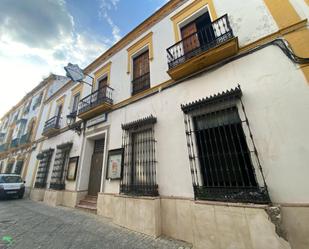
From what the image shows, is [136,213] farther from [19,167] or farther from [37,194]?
[19,167]

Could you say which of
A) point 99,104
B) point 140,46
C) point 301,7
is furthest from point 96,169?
point 301,7

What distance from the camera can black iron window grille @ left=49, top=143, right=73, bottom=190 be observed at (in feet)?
26.5

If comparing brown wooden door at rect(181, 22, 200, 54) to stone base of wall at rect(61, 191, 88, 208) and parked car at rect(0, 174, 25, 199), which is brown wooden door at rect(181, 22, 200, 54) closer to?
stone base of wall at rect(61, 191, 88, 208)

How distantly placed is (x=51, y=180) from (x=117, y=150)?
585 cm

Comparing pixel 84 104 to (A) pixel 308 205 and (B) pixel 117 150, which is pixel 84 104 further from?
(A) pixel 308 205

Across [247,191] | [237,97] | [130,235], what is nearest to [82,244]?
[130,235]

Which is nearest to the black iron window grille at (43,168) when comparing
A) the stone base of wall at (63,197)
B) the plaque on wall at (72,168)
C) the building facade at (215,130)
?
the stone base of wall at (63,197)

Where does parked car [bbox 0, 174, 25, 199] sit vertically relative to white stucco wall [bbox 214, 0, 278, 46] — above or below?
below

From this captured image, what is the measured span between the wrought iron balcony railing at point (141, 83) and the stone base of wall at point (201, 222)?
4.12 metres

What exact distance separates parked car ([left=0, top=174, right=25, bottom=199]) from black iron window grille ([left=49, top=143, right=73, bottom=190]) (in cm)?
347

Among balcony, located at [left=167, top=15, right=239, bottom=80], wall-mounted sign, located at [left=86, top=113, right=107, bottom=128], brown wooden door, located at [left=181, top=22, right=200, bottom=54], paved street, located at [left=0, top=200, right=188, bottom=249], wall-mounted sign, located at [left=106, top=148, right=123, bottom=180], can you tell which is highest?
brown wooden door, located at [left=181, top=22, right=200, bottom=54]

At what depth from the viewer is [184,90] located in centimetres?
461

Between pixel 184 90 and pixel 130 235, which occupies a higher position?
pixel 184 90

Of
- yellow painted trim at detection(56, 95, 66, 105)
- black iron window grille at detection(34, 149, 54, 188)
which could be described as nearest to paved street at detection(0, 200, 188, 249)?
black iron window grille at detection(34, 149, 54, 188)
